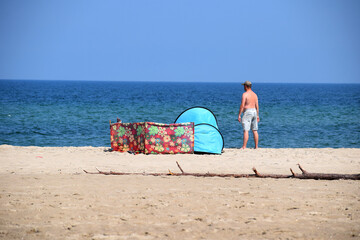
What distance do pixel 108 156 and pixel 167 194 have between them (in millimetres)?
5139

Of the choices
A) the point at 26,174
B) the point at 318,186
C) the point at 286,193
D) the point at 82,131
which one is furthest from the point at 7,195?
the point at 82,131

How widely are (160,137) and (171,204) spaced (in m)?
5.69

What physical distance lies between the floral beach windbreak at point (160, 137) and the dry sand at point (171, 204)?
1442 millimetres

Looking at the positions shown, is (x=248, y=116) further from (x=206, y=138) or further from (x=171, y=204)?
(x=171, y=204)

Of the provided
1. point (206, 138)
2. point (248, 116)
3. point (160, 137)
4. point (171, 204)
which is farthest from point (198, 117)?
point (171, 204)

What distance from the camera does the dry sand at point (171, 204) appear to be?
19.1ft

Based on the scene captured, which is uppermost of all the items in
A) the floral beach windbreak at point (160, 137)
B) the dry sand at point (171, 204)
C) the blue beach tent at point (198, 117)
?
the blue beach tent at point (198, 117)

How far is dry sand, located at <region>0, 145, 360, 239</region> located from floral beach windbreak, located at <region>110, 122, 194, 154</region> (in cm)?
144

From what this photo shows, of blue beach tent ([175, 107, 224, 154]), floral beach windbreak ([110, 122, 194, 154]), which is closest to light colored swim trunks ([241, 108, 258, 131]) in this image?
blue beach tent ([175, 107, 224, 154])

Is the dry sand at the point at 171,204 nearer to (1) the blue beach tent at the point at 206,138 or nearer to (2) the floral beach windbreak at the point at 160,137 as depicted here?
(2) the floral beach windbreak at the point at 160,137

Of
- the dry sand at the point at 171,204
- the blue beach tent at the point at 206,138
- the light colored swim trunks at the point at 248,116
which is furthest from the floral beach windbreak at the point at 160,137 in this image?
the light colored swim trunks at the point at 248,116

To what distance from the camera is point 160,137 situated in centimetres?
1275

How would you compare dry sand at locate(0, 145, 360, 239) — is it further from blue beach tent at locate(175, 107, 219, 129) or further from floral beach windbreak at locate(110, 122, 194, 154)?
blue beach tent at locate(175, 107, 219, 129)

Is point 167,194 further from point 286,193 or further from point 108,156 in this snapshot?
point 108,156
